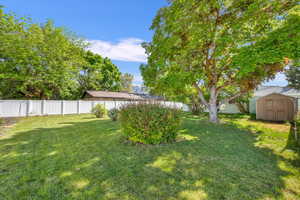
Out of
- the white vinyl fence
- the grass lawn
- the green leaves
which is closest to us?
the grass lawn

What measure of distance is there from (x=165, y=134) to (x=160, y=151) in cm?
66

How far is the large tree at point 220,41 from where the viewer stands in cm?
492

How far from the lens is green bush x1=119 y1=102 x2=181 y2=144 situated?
12.4ft

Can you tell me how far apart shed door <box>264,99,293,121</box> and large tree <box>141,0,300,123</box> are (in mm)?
3335

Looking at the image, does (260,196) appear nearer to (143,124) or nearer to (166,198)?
(166,198)

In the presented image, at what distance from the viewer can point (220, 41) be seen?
225 inches

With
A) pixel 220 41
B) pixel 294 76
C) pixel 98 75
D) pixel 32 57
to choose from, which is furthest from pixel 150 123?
pixel 98 75

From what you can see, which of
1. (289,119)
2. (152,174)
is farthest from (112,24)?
(289,119)

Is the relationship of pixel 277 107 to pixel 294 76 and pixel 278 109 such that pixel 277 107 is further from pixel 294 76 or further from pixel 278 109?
pixel 294 76

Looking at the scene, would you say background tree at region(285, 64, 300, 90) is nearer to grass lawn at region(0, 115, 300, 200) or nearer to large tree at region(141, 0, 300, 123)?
large tree at region(141, 0, 300, 123)

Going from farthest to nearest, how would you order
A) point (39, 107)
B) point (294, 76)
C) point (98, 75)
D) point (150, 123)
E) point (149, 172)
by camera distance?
1. point (98, 75)
2. point (39, 107)
3. point (294, 76)
4. point (150, 123)
5. point (149, 172)

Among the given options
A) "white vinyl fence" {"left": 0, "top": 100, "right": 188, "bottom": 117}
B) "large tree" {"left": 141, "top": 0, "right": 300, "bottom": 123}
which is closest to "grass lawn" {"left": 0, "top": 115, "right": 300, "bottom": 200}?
"large tree" {"left": 141, "top": 0, "right": 300, "bottom": 123}

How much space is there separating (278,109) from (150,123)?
34.1ft

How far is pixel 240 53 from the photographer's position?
5324mm
